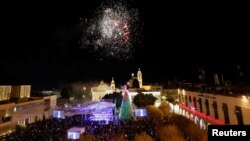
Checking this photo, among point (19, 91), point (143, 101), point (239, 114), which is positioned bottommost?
point (143, 101)

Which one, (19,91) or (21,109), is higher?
(19,91)

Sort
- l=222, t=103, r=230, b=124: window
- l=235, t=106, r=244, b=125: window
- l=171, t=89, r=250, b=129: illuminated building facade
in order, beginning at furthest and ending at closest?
1. l=222, t=103, r=230, b=124: window
2. l=235, t=106, r=244, b=125: window
3. l=171, t=89, r=250, b=129: illuminated building facade

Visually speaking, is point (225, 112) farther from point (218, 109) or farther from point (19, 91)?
point (19, 91)

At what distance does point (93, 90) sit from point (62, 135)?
3789 inches

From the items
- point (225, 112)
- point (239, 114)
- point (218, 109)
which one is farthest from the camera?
point (218, 109)

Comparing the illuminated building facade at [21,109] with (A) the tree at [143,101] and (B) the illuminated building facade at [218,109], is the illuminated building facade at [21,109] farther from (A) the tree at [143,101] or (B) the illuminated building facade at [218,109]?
(B) the illuminated building facade at [218,109]

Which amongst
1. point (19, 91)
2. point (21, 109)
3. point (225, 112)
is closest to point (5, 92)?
point (21, 109)

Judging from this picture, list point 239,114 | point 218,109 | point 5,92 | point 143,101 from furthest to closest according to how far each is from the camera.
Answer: point 143,101 < point 5,92 < point 218,109 < point 239,114

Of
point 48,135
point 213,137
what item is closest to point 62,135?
point 48,135

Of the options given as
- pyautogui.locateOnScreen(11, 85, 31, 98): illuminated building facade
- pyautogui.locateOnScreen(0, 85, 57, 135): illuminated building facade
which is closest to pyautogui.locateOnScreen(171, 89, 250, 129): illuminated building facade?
pyautogui.locateOnScreen(0, 85, 57, 135): illuminated building facade

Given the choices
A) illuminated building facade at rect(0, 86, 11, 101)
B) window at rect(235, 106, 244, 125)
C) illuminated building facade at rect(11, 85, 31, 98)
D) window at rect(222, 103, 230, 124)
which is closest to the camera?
window at rect(235, 106, 244, 125)

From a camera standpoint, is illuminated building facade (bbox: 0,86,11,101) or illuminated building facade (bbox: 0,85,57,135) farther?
illuminated building facade (bbox: 0,86,11,101)

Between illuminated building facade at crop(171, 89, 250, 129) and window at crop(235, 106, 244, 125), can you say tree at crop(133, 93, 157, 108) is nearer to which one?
illuminated building facade at crop(171, 89, 250, 129)

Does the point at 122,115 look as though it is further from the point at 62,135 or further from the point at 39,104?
the point at 39,104
